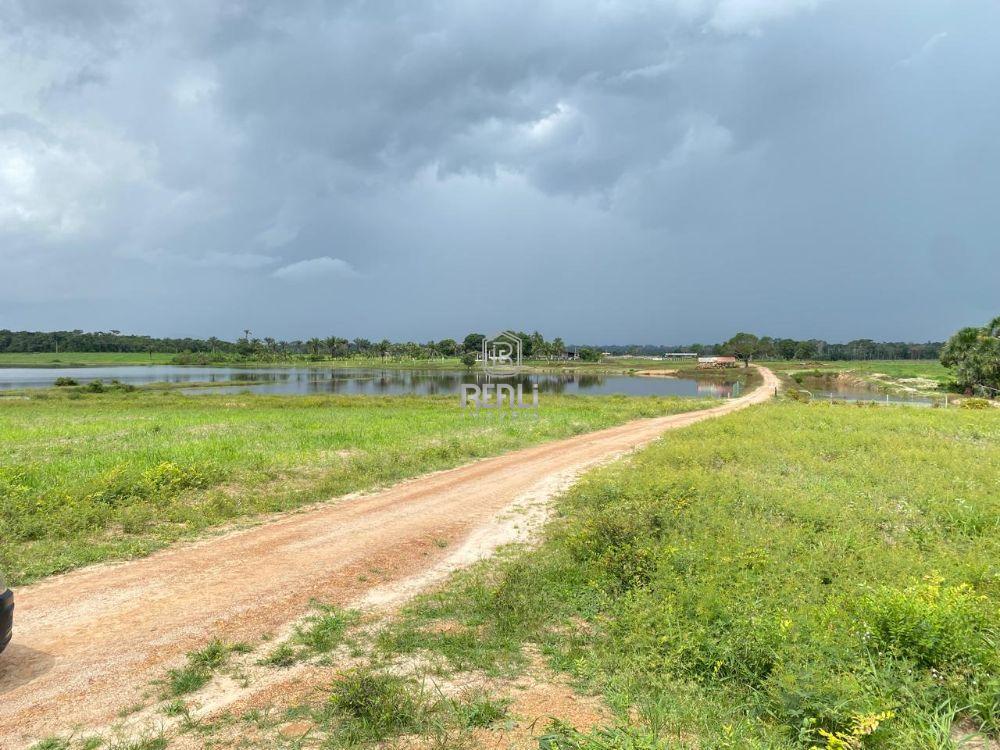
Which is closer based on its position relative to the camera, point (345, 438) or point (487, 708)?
point (487, 708)

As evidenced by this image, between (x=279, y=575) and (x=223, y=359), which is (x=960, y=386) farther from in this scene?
(x=223, y=359)

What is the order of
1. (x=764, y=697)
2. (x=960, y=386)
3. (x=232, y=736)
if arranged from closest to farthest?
(x=232, y=736) < (x=764, y=697) < (x=960, y=386)

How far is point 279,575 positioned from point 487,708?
5.00 metres

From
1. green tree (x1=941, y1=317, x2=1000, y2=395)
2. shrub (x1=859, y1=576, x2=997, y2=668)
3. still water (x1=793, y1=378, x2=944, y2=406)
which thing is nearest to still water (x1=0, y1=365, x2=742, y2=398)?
still water (x1=793, y1=378, x2=944, y2=406)

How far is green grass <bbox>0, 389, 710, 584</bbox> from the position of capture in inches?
386

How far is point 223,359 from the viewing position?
187 metres

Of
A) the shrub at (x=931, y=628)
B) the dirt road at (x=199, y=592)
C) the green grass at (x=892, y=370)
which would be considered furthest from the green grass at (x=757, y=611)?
the green grass at (x=892, y=370)

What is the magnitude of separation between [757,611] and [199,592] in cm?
783

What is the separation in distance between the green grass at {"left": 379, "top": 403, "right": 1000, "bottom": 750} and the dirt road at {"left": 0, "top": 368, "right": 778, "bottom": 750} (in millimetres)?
1698

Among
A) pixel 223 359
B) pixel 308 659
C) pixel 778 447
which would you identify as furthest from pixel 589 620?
pixel 223 359

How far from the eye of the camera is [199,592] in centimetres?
755

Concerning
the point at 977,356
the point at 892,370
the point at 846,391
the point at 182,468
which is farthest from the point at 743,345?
the point at 182,468

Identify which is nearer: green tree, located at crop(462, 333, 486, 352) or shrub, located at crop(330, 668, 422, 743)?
shrub, located at crop(330, 668, 422, 743)

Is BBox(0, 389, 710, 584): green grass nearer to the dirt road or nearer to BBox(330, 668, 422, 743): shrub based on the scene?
the dirt road
